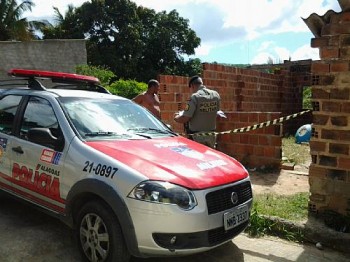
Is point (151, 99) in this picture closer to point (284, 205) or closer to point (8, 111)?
point (8, 111)

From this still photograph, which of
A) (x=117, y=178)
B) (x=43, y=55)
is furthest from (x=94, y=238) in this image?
(x=43, y=55)

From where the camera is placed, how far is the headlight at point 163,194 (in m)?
3.07

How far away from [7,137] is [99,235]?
192cm

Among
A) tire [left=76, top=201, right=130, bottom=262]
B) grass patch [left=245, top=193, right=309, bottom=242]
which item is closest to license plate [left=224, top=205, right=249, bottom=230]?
tire [left=76, top=201, right=130, bottom=262]

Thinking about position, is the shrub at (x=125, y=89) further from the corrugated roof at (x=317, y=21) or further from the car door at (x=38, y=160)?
the corrugated roof at (x=317, y=21)

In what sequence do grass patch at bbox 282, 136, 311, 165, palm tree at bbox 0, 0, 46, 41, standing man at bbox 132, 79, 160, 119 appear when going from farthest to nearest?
palm tree at bbox 0, 0, 46, 41, grass patch at bbox 282, 136, 311, 165, standing man at bbox 132, 79, 160, 119

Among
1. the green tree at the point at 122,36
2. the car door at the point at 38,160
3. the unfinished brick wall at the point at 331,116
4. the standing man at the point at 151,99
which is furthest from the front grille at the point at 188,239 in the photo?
the green tree at the point at 122,36

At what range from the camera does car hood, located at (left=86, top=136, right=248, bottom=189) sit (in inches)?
126

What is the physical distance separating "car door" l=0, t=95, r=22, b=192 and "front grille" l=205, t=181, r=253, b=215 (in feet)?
7.94

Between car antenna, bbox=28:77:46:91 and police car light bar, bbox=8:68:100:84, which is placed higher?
police car light bar, bbox=8:68:100:84

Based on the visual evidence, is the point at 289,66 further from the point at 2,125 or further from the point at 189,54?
the point at 189,54

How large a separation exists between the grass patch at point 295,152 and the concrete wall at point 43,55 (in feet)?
50.4

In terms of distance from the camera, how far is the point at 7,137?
4.52 metres

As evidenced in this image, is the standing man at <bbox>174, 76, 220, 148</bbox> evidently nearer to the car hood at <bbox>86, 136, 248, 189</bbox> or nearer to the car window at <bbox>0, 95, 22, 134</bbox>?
the car hood at <bbox>86, 136, 248, 189</bbox>
